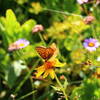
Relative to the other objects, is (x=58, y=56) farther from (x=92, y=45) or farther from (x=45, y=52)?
(x=45, y=52)

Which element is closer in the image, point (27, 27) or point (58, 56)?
point (58, 56)

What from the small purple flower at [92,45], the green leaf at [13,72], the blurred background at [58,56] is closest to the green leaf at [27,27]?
the blurred background at [58,56]

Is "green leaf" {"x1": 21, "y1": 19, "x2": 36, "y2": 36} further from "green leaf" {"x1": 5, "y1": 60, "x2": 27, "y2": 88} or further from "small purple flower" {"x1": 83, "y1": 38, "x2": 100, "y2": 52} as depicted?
"small purple flower" {"x1": 83, "y1": 38, "x2": 100, "y2": 52}

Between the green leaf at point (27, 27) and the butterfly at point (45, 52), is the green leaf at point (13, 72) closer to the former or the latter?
the green leaf at point (27, 27)

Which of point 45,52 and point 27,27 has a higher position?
point 27,27

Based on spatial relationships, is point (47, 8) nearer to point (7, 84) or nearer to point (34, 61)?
point (34, 61)

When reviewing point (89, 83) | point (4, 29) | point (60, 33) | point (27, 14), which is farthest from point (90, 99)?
point (27, 14)

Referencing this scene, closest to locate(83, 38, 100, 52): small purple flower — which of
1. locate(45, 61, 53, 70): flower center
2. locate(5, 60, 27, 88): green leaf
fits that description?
locate(5, 60, 27, 88): green leaf

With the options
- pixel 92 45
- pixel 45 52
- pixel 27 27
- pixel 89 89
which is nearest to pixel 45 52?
pixel 45 52
